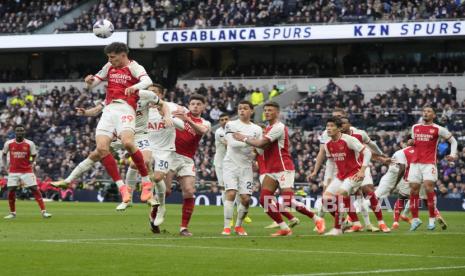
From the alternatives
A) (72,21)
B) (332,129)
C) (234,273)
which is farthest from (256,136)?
(72,21)

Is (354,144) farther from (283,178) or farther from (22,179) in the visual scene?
(22,179)

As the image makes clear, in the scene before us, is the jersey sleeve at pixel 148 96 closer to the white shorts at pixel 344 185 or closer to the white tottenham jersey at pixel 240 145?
the white tottenham jersey at pixel 240 145

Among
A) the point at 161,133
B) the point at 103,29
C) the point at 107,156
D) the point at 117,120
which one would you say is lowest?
the point at 107,156

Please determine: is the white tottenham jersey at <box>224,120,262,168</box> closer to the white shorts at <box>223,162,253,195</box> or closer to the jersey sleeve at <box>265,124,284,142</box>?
the white shorts at <box>223,162,253,195</box>

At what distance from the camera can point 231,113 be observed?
5150 cm

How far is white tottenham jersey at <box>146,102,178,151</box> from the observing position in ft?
64.1

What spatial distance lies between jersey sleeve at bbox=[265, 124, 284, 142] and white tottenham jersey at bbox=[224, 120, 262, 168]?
21 centimetres

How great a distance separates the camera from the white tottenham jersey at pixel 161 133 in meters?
19.5

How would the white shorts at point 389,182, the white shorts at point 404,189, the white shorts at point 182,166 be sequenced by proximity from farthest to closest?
→ the white shorts at point 389,182 < the white shorts at point 404,189 < the white shorts at point 182,166

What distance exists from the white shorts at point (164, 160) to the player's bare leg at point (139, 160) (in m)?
1.35

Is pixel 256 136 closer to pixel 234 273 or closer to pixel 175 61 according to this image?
pixel 234 273

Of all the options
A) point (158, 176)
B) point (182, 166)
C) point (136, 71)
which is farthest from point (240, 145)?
point (136, 71)

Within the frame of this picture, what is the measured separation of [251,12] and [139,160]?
1479 inches

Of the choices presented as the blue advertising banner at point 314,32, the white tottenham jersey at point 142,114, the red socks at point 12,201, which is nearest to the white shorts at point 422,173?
the white tottenham jersey at point 142,114
